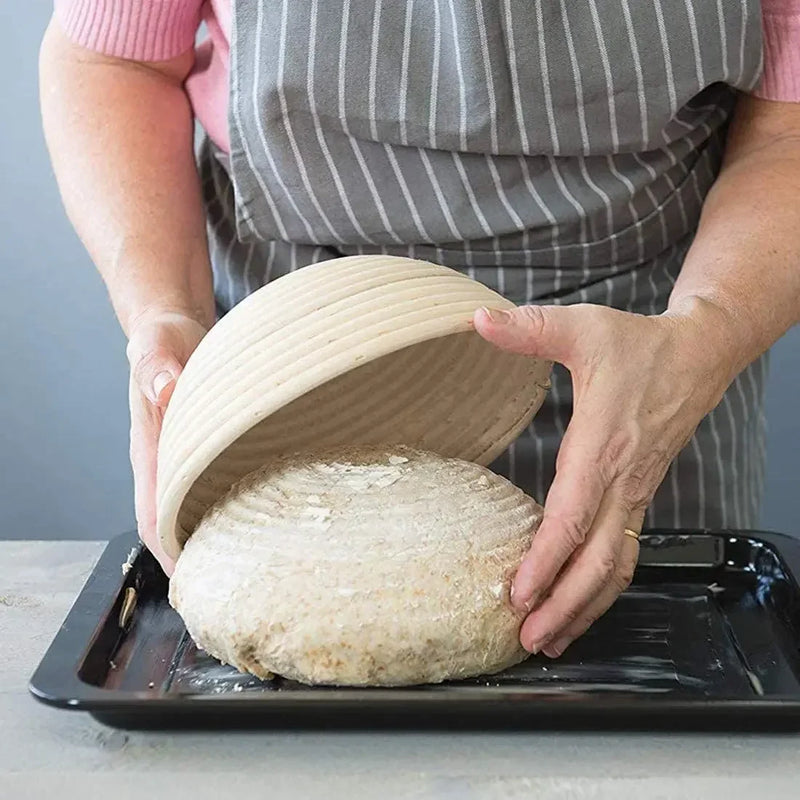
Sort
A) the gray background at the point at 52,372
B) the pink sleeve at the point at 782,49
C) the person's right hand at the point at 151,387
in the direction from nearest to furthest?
the person's right hand at the point at 151,387 → the pink sleeve at the point at 782,49 → the gray background at the point at 52,372

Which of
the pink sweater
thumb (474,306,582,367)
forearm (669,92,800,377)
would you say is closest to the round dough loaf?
thumb (474,306,582,367)

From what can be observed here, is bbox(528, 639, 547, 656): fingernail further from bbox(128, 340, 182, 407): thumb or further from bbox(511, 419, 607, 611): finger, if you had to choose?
bbox(128, 340, 182, 407): thumb

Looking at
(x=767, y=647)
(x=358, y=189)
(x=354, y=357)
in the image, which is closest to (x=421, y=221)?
(x=358, y=189)

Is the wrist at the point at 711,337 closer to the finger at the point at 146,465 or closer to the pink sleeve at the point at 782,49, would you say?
the pink sleeve at the point at 782,49

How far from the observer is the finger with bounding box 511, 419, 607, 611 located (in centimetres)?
86

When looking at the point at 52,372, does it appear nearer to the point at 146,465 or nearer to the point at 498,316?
the point at 146,465

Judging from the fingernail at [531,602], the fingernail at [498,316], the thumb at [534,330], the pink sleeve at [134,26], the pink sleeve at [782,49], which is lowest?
the fingernail at [531,602]

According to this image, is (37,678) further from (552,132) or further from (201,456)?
(552,132)

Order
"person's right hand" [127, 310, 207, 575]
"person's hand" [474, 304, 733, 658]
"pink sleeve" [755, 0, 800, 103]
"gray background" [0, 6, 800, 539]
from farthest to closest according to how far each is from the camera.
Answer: "gray background" [0, 6, 800, 539] → "pink sleeve" [755, 0, 800, 103] → "person's right hand" [127, 310, 207, 575] → "person's hand" [474, 304, 733, 658]

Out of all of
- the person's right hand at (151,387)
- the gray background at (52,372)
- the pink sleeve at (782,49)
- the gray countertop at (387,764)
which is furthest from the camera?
the gray background at (52,372)

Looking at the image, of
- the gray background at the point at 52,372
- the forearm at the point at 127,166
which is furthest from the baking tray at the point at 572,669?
the gray background at the point at 52,372

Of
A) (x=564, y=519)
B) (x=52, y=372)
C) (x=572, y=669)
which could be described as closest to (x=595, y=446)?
(x=564, y=519)

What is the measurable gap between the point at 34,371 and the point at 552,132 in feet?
3.63

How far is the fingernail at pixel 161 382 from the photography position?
95cm
